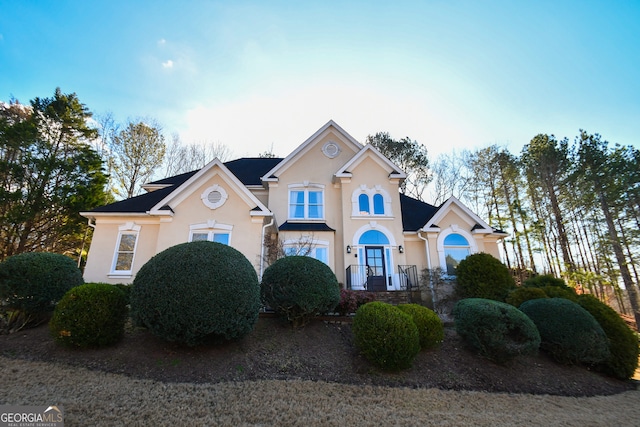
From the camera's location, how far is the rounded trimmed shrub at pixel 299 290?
7.94 m

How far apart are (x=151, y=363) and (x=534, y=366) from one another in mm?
9272

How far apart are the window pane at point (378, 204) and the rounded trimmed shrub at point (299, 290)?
7.20 metres

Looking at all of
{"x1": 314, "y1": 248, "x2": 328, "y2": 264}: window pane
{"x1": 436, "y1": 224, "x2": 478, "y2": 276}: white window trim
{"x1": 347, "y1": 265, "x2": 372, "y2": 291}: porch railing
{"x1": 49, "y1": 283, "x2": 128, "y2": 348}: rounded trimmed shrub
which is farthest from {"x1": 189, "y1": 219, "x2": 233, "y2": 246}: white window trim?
{"x1": 436, "y1": 224, "x2": 478, "y2": 276}: white window trim

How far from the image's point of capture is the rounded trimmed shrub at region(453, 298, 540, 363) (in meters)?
7.15

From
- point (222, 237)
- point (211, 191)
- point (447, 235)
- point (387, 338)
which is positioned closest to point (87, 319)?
point (387, 338)

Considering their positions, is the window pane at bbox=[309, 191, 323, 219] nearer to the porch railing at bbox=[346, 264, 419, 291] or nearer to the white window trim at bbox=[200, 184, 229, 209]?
the porch railing at bbox=[346, 264, 419, 291]

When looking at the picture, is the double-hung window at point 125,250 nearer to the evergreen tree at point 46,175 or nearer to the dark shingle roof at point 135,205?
the dark shingle roof at point 135,205

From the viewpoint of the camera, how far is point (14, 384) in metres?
5.03

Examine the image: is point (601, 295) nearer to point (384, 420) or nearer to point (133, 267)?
point (384, 420)

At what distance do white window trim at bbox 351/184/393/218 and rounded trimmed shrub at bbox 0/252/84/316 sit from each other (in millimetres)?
11211

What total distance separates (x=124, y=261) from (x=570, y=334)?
1638 cm

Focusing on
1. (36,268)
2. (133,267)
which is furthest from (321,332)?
(133,267)

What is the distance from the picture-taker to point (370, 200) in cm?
1524

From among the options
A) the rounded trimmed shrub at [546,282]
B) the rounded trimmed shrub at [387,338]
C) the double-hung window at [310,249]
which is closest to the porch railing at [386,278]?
the double-hung window at [310,249]
